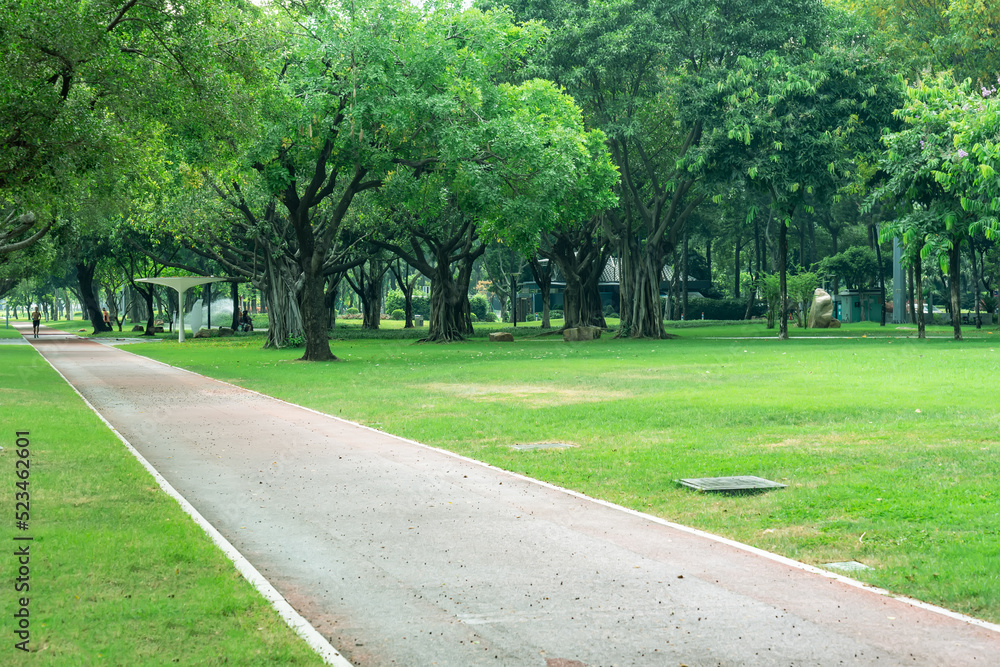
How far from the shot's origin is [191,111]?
17.6m

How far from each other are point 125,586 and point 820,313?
53.0m

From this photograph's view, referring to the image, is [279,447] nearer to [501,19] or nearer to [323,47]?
[323,47]

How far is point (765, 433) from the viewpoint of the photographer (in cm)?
1262

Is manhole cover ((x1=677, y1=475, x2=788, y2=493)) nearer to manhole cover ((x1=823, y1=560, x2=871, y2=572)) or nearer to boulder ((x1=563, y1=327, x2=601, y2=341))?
manhole cover ((x1=823, y1=560, x2=871, y2=572))

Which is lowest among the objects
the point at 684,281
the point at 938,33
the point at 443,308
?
the point at 443,308

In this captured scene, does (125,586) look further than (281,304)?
No

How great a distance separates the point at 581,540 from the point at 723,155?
105ft

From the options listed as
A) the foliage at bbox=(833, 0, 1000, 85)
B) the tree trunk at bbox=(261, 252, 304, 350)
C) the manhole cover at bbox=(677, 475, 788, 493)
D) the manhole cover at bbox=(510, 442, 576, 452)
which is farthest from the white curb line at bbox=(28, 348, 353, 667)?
the foliage at bbox=(833, 0, 1000, 85)

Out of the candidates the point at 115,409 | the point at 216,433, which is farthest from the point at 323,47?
the point at 216,433

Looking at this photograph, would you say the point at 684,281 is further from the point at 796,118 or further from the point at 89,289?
the point at 89,289

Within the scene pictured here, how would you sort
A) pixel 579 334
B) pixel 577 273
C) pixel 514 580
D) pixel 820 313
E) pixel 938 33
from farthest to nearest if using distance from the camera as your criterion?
pixel 820 313 → pixel 577 273 → pixel 579 334 → pixel 938 33 → pixel 514 580

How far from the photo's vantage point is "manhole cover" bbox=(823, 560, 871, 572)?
6.57m

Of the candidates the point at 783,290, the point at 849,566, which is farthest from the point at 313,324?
the point at 849,566

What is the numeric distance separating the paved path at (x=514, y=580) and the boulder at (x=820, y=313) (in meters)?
47.5
